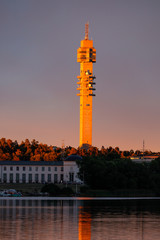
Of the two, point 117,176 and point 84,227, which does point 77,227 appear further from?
point 117,176

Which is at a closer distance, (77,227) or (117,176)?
(77,227)

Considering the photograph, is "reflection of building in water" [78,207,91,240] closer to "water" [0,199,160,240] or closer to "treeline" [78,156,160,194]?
"water" [0,199,160,240]

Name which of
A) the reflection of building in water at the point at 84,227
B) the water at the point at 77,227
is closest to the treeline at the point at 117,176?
the water at the point at 77,227

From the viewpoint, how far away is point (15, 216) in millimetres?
66375

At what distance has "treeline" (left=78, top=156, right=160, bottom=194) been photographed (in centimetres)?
15388

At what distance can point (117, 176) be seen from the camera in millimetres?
153875

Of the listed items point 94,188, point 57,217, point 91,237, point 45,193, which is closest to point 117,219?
point 57,217

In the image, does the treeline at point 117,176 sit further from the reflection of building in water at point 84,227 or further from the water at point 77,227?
the reflection of building in water at point 84,227

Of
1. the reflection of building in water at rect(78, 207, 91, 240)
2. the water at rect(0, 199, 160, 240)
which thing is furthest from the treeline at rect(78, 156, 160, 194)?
the reflection of building in water at rect(78, 207, 91, 240)

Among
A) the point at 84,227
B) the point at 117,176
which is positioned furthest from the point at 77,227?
the point at 117,176

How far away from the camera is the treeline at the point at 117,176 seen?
505ft

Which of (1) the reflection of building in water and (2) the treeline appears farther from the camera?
(2) the treeline

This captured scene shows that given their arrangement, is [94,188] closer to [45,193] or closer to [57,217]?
[45,193]

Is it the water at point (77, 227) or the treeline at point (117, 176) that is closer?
the water at point (77, 227)
